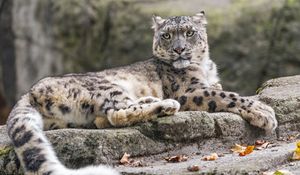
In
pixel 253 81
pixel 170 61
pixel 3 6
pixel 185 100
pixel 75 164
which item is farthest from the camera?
pixel 3 6

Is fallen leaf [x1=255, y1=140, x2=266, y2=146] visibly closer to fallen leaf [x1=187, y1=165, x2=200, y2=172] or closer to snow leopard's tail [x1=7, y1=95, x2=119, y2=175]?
fallen leaf [x1=187, y1=165, x2=200, y2=172]

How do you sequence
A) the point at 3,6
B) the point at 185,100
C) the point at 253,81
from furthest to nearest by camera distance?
1. the point at 3,6
2. the point at 253,81
3. the point at 185,100

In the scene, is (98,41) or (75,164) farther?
(98,41)

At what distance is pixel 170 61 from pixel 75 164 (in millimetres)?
2379

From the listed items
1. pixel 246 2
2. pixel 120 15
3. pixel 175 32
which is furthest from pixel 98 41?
pixel 175 32

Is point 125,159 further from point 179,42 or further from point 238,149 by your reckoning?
point 179,42

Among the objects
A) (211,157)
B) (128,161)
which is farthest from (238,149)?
(128,161)

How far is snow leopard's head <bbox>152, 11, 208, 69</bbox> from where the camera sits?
8383mm

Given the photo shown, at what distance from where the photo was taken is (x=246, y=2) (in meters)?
15.0

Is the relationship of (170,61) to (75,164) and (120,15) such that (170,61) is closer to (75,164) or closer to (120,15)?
(75,164)

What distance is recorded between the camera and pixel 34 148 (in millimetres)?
6113

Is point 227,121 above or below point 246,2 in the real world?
below

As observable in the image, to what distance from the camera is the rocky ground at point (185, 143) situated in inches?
244

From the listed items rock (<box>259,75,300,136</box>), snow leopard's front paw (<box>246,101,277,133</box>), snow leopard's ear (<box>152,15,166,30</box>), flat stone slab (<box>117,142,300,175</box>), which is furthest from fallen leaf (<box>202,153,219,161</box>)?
snow leopard's ear (<box>152,15,166,30</box>)
